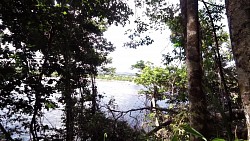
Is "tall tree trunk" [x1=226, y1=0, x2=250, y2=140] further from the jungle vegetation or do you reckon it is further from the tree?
the tree

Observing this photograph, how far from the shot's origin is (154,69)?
1099 centimetres

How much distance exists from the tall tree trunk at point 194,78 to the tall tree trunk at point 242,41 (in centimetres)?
141

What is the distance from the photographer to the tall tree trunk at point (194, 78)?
8.91 ft

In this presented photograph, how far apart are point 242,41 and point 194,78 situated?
1568 mm

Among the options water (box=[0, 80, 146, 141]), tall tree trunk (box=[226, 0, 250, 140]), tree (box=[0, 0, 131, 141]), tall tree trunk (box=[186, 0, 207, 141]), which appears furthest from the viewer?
water (box=[0, 80, 146, 141])

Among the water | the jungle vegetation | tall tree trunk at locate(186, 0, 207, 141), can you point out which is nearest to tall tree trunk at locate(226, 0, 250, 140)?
the jungle vegetation

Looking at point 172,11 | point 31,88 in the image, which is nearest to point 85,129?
point 31,88

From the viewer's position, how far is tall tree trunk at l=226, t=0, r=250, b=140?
4.29 feet

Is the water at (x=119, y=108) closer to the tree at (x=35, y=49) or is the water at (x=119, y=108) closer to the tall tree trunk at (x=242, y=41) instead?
the tree at (x=35, y=49)

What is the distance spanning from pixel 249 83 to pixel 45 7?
3.50 metres

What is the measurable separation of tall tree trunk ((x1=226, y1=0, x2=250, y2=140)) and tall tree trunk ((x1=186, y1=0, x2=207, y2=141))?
141 centimetres

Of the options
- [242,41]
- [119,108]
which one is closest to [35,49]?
[242,41]

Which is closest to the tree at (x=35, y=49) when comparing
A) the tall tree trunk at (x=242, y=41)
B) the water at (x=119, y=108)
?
the water at (x=119, y=108)

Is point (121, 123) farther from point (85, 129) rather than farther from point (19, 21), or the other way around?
point (19, 21)
